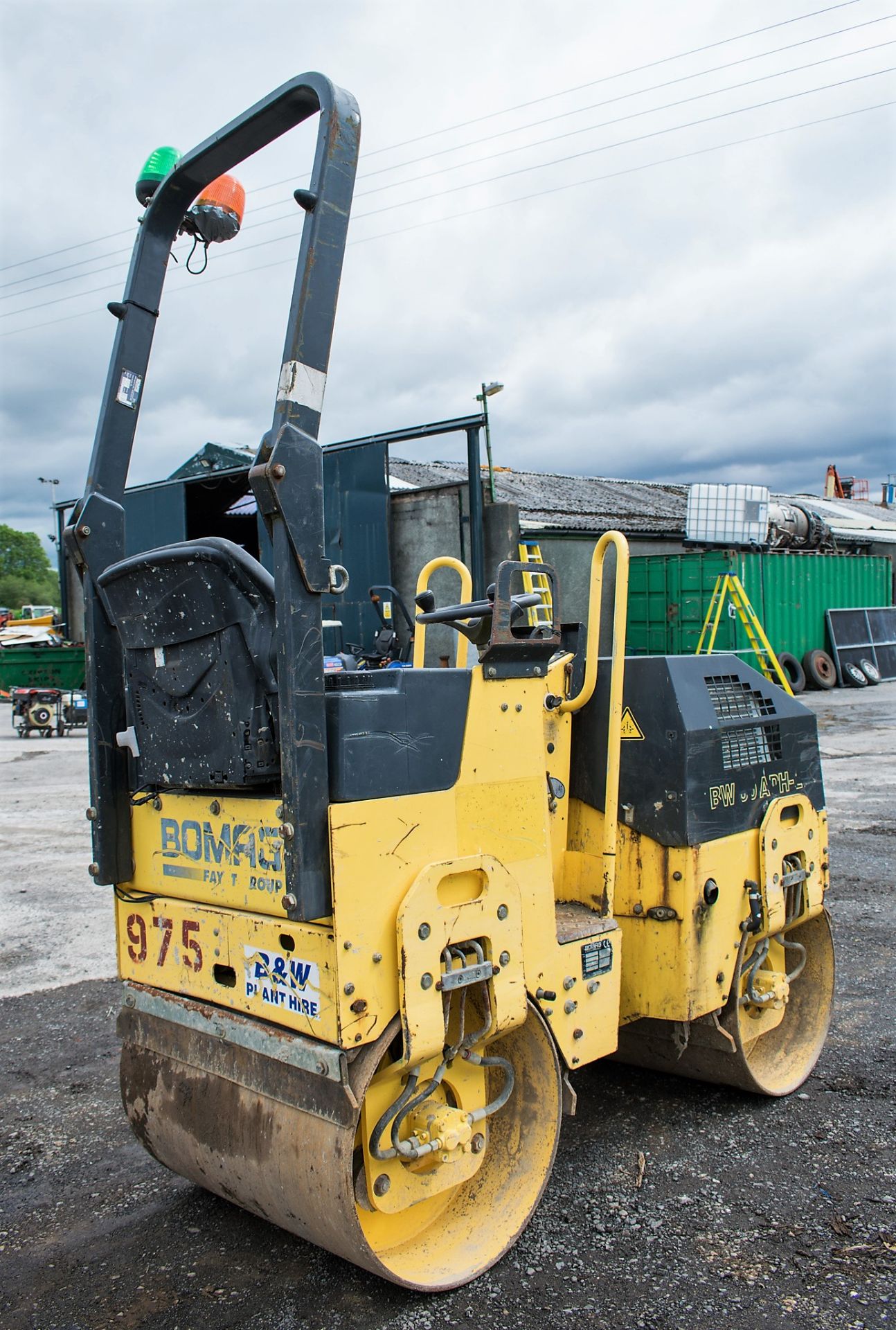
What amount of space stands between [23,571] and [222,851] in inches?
3807

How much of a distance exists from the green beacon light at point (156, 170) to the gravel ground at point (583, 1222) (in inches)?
117

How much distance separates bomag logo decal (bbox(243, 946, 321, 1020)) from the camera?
8.11 ft

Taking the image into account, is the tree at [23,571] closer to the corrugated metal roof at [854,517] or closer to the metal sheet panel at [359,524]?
the corrugated metal roof at [854,517]

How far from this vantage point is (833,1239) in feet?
9.63

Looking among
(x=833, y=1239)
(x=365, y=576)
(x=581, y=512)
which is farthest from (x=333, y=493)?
(x=833, y=1239)

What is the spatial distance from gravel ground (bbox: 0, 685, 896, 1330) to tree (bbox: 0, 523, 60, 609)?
282 ft

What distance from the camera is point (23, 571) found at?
91938 millimetres

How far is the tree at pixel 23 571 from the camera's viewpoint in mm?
86250

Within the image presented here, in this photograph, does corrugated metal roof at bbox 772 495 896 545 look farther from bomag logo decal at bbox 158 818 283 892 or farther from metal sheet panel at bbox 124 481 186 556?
bomag logo decal at bbox 158 818 283 892

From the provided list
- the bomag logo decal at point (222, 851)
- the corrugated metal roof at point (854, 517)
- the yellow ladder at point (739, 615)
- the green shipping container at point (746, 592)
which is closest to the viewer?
the bomag logo decal at point (222, 851)

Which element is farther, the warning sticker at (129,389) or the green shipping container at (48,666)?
the green shipping container at (48,666)

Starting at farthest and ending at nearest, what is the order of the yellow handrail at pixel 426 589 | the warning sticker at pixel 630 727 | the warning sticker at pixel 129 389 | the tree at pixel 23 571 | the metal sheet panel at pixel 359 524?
the tree at pixel 23 571 → the metal sheet panel at pixel 359 524 → the yellow handrail at pixel 426 589 → the warning sticker at pixel 630 727 → the warning sticker at pixel 129 389

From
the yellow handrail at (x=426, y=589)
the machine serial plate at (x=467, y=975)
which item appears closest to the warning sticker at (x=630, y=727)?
the yellow handrail at (x=426, y=589)

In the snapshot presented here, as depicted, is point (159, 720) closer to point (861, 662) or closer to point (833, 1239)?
point (833, 1239)
